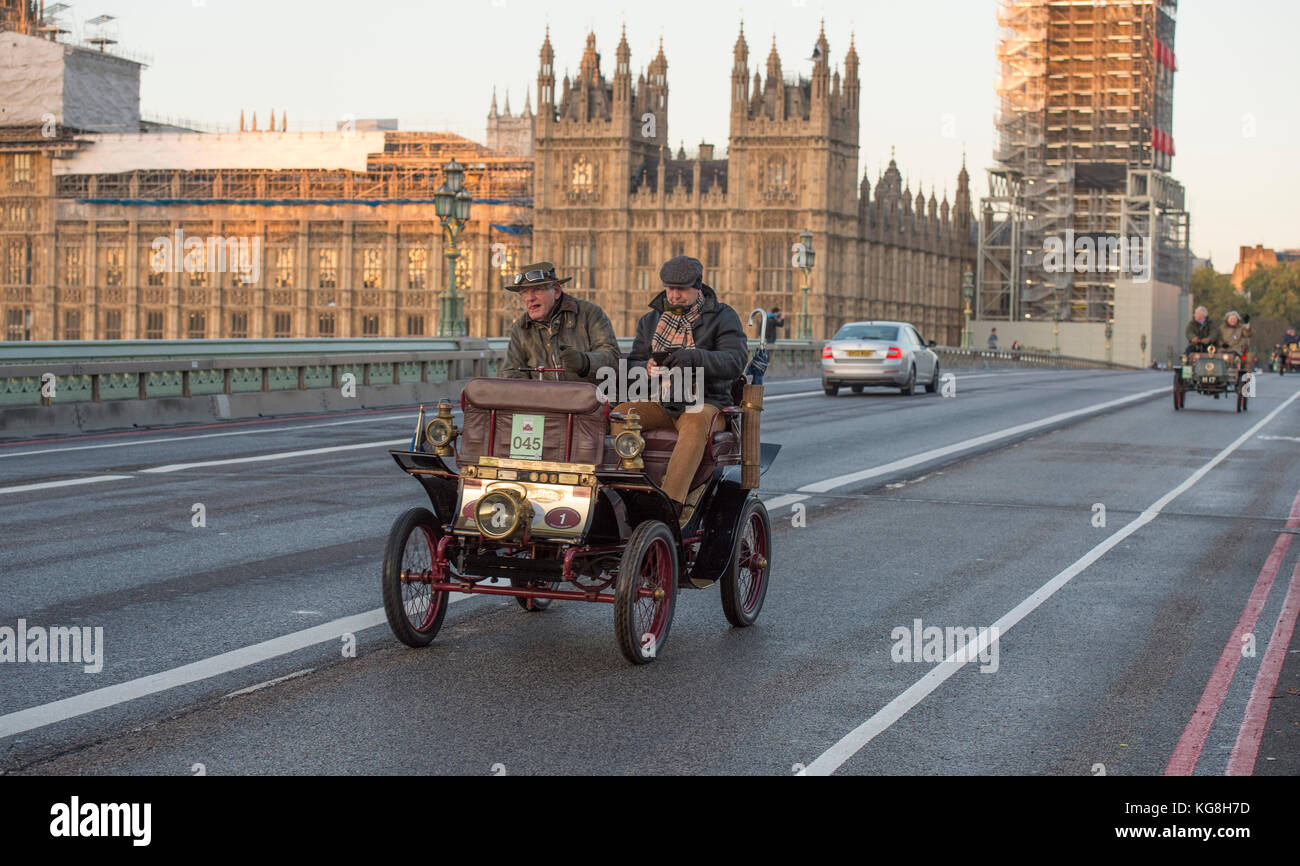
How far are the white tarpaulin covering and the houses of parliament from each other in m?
0.13

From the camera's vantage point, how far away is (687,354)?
7.55m

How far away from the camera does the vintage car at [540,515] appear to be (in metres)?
7.05

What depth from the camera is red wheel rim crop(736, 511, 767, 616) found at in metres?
8.28

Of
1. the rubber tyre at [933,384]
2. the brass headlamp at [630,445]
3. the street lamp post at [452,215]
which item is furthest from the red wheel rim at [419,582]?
the rubber tyre at [933,384]

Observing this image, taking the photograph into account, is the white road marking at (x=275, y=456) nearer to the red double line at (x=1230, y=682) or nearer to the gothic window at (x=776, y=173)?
the red double line at (x=1230, y=682)

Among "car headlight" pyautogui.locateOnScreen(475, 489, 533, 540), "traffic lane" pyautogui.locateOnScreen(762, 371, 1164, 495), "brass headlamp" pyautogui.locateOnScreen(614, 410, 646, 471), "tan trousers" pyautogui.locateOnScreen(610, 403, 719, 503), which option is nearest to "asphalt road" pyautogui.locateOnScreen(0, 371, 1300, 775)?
"car headlight" pyautogui.locateOnScreen(475, 489, 533, 540)

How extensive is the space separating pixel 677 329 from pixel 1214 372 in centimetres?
2307

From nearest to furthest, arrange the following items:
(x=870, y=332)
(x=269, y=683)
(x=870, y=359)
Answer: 1. (x=269, y=683)
2. (x=870, y=359)
3. (x=870, y=332)

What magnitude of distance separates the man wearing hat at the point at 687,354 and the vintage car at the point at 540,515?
0.42 feet

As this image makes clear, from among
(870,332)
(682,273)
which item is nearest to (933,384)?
(870,332)

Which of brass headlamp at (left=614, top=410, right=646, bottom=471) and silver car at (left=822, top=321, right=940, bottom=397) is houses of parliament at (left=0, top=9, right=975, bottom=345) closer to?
silver car at (left=822, top=321, right=940, bottom=397)

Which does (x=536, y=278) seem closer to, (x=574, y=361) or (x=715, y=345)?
(x=574, y=361)

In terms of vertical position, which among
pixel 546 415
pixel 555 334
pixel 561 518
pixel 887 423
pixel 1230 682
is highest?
pixel 555 334
